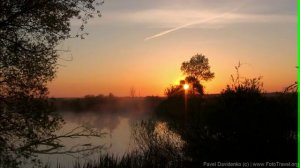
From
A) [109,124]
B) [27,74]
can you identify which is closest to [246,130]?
[27,74]

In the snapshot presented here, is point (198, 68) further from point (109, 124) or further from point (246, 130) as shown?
point (246, 130)

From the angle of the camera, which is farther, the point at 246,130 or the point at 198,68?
the point at 198,68

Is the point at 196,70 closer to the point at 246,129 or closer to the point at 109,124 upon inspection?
the point at 109,124

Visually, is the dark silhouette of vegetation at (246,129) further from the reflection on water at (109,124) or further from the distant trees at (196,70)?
the distant trees at (196,70)

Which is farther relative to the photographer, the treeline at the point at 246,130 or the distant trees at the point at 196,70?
the distant trees at the point at 196,70

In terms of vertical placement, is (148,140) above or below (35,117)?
below

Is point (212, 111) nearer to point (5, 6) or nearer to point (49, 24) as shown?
point (49, 24)

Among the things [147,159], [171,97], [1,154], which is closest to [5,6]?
[1,154]

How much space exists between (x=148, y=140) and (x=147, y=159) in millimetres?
1835

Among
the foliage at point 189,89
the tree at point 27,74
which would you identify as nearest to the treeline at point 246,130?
the tree at point 27,74

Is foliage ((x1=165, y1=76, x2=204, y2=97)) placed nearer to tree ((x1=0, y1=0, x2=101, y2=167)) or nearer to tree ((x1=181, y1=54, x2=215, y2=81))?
tree ((x1=181, y1=54, x2=215, y2=81))

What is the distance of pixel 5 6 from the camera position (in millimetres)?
12664

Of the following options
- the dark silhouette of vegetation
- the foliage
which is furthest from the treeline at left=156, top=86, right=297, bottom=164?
the foliage

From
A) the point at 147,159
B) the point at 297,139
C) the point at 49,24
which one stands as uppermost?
the point at 49,24
